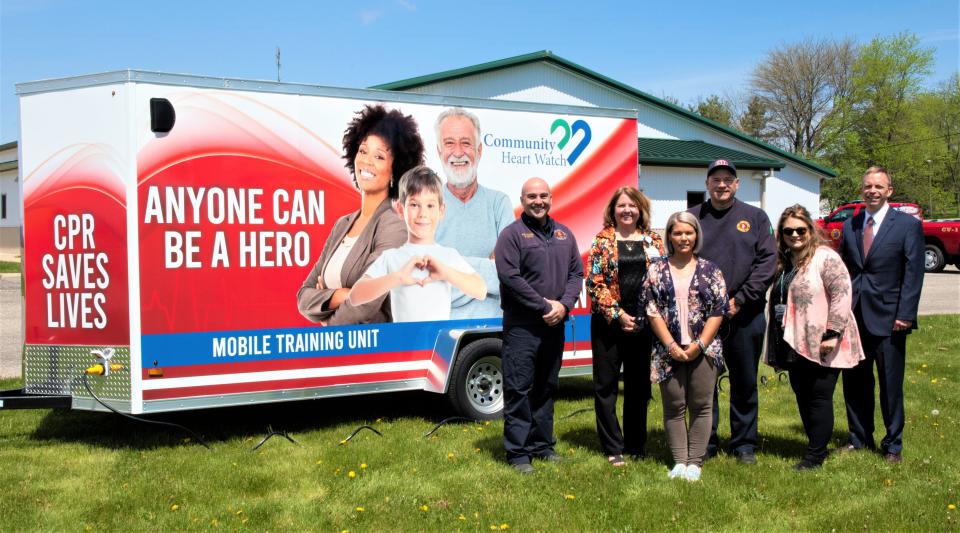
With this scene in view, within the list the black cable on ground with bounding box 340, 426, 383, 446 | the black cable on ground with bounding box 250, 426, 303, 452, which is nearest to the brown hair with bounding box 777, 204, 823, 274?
the black cable on ground with bounding box 340, 426, 383, 446

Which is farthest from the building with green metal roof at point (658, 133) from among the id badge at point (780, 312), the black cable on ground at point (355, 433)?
the id badge at point (780, 312)

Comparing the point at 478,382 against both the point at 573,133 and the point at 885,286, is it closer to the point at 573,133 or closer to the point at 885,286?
the point at 573,133

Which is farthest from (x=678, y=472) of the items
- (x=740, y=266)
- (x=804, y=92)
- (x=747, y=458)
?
(x=804, y=92)

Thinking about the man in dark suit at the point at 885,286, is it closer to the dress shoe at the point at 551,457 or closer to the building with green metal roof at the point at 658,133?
the dress shoe at the point at 551,457

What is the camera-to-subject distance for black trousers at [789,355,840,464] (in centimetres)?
558

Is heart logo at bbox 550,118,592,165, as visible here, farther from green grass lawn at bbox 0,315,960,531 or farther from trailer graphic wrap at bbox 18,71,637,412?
green grass lawn at bbox 0,315,960,531

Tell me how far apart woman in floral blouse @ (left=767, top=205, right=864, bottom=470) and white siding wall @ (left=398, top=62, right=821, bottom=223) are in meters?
16.4

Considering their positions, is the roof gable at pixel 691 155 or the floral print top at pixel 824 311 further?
the roof gable at pixel 691 155

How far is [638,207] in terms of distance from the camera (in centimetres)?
566

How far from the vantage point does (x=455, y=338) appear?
23.0ft

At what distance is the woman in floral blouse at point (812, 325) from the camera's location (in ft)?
18.0

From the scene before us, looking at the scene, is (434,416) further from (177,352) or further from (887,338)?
(887,338)

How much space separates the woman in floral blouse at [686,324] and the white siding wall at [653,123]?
55.0 feet

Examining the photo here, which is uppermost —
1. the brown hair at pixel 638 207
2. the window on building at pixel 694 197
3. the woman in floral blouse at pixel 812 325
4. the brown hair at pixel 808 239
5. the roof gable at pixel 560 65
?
the roof gable at pixel 560 65
